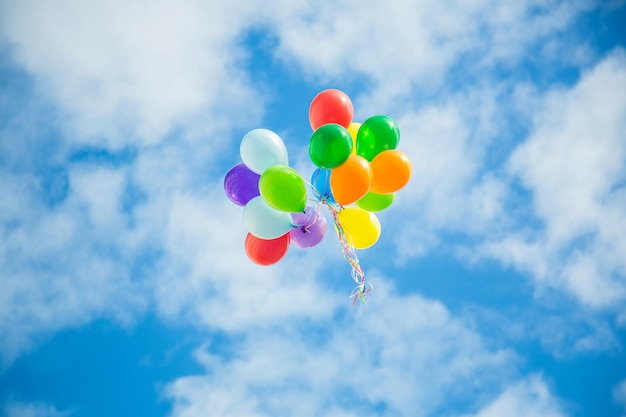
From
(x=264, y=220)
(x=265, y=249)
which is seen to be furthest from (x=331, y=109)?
(x=265, y=249)

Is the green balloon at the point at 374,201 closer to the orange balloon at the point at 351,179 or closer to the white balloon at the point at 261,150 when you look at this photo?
the orange balloon at the point at 351,179

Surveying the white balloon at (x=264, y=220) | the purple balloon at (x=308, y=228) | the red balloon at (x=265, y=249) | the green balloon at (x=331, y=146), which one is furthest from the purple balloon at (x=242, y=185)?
the green balloon at (x=331, y=146)

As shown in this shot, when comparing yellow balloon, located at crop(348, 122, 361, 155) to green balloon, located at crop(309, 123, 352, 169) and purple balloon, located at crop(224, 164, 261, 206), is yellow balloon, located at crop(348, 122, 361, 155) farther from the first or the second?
purple balloon, located at crop(224, 164, 261, 206)

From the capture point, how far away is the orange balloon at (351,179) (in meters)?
5.24

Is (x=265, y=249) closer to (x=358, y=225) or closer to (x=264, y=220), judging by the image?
(x=264, y=220)

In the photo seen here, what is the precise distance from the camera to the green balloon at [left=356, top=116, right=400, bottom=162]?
5.62 m

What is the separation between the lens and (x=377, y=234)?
20.1ft

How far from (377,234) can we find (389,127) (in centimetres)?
126

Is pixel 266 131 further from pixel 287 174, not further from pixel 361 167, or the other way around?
pixel 361 167

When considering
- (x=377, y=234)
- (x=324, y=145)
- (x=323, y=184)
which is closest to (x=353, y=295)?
(x=377, y=234)

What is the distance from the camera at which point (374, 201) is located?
5867 millimetres

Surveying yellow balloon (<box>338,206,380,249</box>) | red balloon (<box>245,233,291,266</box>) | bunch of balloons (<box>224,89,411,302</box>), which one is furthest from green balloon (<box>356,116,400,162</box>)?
red balloon (<box>245,233,291,266</box>)

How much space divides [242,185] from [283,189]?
786 millimetres

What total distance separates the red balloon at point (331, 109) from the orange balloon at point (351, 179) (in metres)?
0.66
